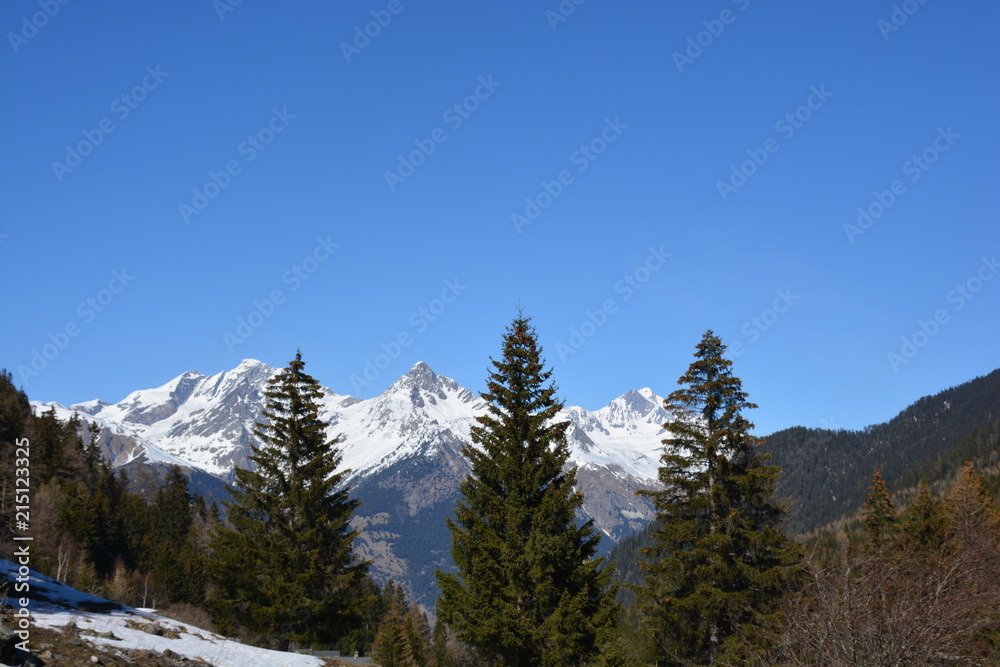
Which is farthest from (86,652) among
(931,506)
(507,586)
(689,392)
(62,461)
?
(62,461)

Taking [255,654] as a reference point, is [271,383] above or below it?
above

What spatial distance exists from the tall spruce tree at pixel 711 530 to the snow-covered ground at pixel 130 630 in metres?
11.4

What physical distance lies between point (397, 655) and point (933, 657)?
208 ft

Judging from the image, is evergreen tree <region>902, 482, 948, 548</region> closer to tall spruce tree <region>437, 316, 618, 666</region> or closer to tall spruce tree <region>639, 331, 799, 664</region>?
tall spruce tree <region>639, 331, 799, 664</region>

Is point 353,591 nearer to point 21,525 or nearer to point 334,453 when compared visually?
point 334,453

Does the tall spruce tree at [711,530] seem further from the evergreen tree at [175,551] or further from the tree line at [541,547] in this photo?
the evergreen tree at [175,551]

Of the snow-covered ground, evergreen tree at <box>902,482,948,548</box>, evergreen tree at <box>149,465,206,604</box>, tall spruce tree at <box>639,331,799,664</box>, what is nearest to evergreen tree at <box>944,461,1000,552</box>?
evergreen tree at <box>902,482,948,548</box>

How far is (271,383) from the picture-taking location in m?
26.5

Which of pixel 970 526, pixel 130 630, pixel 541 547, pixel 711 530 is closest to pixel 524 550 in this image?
pixel 541 547

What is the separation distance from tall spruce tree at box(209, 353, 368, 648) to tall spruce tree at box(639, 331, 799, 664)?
10775mm

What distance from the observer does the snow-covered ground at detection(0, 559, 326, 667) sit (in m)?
14.8

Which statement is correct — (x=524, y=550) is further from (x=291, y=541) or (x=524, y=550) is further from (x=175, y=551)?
(x=175, y=551)

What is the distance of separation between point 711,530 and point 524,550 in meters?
7.14

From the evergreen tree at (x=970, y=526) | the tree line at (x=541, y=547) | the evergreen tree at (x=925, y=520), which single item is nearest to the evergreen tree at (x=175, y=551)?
the tree line at (x=541, y=547)
